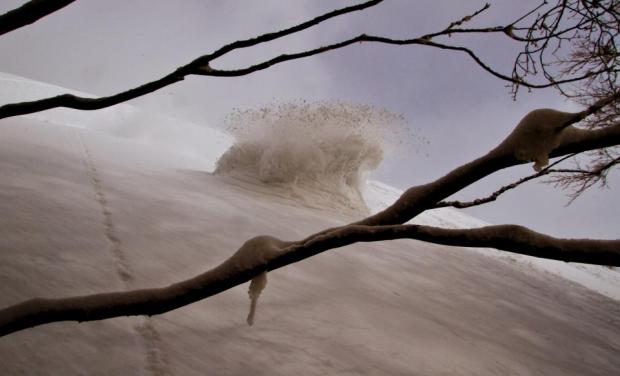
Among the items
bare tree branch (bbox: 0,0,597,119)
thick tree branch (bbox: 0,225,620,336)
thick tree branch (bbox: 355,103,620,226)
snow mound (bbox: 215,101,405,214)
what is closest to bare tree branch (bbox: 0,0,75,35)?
bare tree branch (bbox: 0,0,597,119)

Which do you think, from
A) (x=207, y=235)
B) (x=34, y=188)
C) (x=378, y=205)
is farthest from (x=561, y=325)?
(x=378, y=205)

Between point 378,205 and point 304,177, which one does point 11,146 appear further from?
point 378,205

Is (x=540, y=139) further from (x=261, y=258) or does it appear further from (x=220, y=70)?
(x=220, y=70)

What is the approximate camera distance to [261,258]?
598 mm

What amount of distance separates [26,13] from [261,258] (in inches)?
25.0

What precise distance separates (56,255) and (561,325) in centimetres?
306

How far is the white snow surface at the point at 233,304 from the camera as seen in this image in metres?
1.10

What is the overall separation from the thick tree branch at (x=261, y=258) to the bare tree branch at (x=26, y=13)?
51 centimetres

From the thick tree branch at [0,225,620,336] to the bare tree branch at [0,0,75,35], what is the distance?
0.51 metres

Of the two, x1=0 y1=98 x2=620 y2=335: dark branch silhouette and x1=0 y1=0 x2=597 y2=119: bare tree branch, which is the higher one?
x1=0 y1=0 x2=597 y2=119: bare tree branch

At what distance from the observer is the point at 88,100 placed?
87cm

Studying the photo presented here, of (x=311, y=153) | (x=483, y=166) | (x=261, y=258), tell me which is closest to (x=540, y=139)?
(x=483, y=166)

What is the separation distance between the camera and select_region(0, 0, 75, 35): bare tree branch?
71cm

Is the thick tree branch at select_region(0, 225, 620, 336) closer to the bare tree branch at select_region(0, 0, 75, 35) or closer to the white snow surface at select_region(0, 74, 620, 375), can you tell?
the white snow surface at select_region(0, 74, 620, 375)
